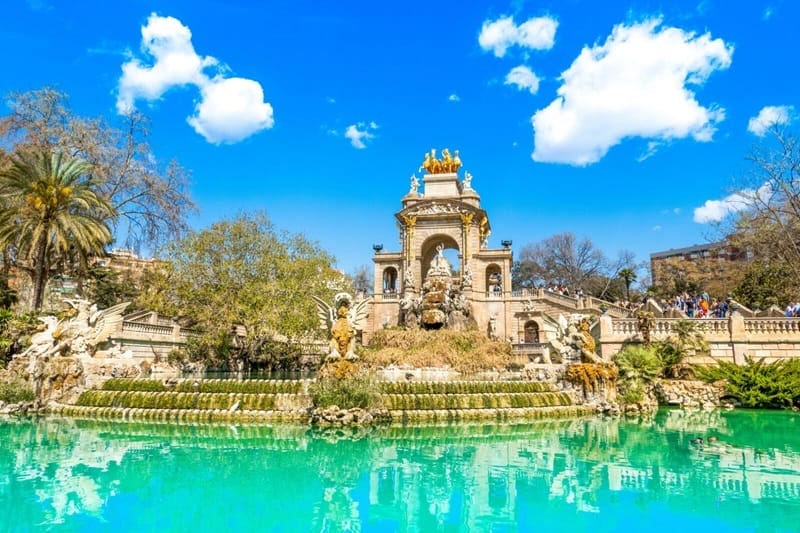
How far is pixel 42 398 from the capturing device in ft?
51.4

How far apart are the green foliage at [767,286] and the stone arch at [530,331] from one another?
1285cm

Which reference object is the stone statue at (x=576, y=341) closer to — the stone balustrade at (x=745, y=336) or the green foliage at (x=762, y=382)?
the stone balustrade at (x=745, y=336)

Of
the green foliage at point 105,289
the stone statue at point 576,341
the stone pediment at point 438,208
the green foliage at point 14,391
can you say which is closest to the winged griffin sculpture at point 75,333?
the green foliage at point 14,391

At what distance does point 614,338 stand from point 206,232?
2020 cm

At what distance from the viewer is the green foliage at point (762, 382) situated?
1667 cm

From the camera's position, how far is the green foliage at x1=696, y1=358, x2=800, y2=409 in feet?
54.7

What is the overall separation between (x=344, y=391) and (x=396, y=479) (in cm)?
544

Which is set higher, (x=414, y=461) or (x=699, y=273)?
(x=699, y=273)

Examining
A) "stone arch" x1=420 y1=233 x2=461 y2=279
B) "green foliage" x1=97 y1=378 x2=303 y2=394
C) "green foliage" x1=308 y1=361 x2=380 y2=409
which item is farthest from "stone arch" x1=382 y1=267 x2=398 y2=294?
"green foliage" x1=308 y1=361 x2=380 y2=409

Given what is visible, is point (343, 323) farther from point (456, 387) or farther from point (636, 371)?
point (636, 371)

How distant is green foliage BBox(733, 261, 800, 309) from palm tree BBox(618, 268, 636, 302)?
88.9ft

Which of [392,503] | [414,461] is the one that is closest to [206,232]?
[414,461]

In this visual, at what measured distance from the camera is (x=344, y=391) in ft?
44.7

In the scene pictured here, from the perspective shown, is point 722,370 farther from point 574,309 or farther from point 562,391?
point 574,309
